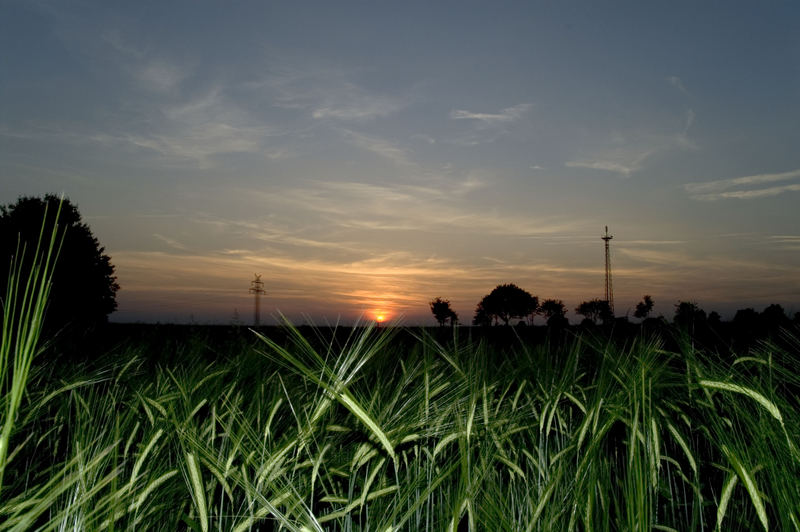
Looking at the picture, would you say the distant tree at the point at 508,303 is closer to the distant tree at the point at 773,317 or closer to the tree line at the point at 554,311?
the tree line at the point at 554,311

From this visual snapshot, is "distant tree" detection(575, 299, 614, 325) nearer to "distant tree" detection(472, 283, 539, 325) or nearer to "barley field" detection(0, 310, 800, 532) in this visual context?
"barley field" detection(0, 310, 800, 532)

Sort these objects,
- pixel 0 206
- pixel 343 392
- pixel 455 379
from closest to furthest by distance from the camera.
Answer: pixel 343 392 → pixel 455 379 → pixel 0 206

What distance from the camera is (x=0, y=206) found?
17.2 meters

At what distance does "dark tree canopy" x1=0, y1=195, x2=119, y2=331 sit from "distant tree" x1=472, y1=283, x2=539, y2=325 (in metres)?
41.4

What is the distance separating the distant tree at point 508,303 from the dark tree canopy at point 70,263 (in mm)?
41424

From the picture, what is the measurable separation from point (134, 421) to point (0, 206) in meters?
17.7

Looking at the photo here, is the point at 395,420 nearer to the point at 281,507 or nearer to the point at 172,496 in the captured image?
the point at 281,507

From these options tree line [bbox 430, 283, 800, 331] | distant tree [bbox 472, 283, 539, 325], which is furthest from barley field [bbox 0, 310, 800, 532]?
distant tree [bbox 472, 283, 539, 325]

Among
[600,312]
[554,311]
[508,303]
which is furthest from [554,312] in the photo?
[508,303]

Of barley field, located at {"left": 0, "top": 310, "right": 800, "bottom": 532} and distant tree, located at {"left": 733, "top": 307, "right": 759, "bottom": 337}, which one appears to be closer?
barley field, located at {"left": 0, "top": 310, "right": 800, "bottom": 532}

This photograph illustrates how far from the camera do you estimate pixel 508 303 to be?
58531mm

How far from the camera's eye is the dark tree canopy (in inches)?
582

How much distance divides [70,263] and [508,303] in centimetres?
4723

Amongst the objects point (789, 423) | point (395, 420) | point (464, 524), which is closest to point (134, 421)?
point (395, 420)
